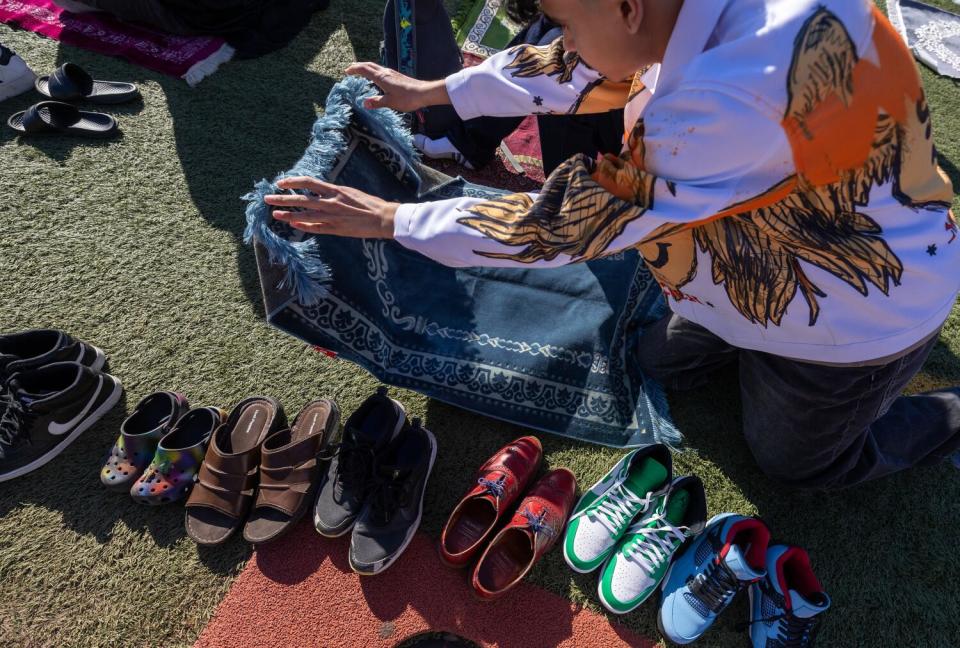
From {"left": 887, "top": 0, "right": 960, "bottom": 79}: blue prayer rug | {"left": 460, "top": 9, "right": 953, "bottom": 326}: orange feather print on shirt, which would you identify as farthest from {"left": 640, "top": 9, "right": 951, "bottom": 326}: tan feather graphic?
{"left": 887, "top": 0, "right": 960, "bottom": 79}: blue prayer rug

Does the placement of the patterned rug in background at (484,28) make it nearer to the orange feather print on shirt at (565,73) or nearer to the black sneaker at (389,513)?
the orange feather print on shirt at (565,73)

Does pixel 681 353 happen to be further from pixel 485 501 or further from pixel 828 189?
pixel 828 189

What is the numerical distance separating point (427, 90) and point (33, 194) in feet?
6.24

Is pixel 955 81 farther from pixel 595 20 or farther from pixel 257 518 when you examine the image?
pixel 257 518

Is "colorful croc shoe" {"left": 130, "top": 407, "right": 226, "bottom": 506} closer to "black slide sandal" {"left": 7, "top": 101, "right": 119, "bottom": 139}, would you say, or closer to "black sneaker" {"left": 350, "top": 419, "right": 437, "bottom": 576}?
"black sneaker" {"left": 350, "top": 419, "right": 437, "bottom": 576}

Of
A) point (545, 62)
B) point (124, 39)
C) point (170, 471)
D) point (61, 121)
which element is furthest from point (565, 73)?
point (124, 39)

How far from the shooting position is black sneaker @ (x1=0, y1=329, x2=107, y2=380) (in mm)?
1837

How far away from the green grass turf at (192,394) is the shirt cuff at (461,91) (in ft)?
3.21

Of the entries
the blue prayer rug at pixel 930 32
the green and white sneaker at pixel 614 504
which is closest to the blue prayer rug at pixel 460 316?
the green and white sneaker at pixel 614 504

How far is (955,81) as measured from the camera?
10.9 feet

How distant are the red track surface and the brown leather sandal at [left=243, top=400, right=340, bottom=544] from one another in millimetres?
91

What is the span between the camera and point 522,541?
1.66 metres

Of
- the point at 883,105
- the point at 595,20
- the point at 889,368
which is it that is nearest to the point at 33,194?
the point at 595,20

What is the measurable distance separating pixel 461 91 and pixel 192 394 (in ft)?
4.44
